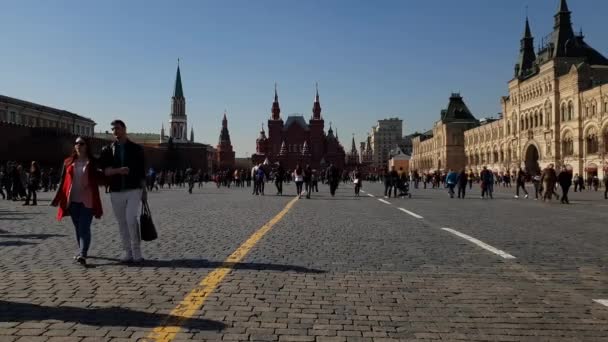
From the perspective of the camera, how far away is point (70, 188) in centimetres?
749

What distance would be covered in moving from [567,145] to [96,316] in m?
67.5

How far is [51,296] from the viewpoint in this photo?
540 cm

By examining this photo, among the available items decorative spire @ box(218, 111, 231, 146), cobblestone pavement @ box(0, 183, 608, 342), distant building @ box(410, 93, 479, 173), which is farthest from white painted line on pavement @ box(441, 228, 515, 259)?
decorative spire @ box(218, 111, 231, 146)

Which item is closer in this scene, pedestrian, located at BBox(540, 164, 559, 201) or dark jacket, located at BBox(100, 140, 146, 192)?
dark jacket, located at BBox(100, 140, 146, 192)

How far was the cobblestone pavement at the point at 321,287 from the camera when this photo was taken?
439cm

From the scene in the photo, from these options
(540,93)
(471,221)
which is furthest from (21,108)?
(471,221)

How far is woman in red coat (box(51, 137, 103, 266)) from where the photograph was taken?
746 centimetres

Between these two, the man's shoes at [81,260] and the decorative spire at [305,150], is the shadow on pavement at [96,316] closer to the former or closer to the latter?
the man's shoes at [81,260]

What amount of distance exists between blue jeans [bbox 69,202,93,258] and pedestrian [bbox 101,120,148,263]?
0.38 meters

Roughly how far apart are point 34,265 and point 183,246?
239 centimetres

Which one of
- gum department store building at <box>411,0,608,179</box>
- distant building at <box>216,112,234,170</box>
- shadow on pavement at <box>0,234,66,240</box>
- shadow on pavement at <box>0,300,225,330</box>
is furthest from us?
distant building at <box>216,112,234,170</box>

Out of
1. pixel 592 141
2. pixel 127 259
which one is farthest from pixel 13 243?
pixel 592 141

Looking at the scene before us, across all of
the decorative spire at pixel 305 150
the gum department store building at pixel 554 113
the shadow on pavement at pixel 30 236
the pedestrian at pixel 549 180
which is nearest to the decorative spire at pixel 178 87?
the decorative spire at pixel 305 150

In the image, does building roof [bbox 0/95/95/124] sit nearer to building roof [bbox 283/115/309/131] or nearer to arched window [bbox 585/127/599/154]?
building roof [bbox 283/115/309/131]
